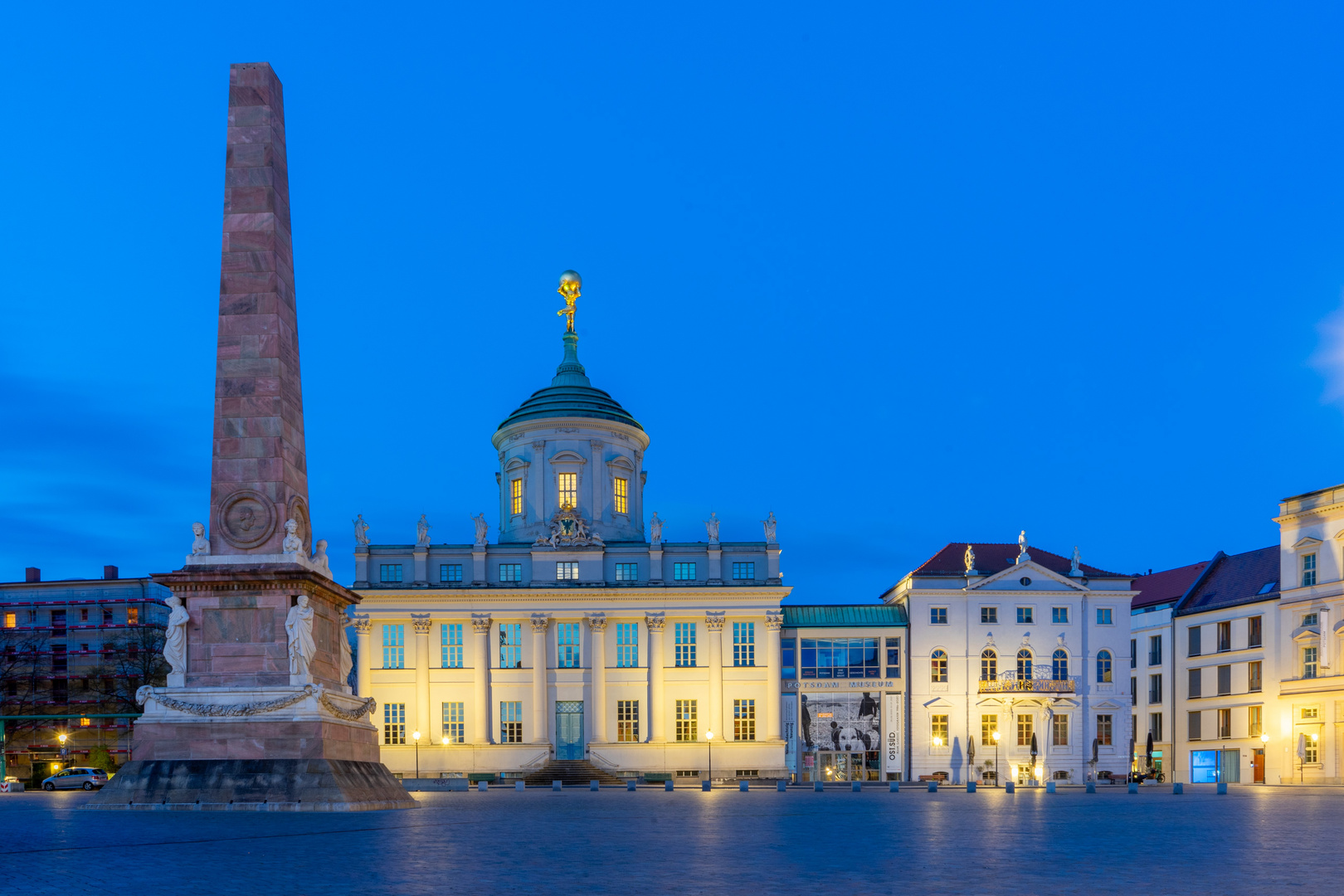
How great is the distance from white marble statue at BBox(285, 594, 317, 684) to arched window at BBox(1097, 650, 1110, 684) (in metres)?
63.0

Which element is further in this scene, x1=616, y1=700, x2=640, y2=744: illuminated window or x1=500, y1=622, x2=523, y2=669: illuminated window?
x1=500, y1=622, x2=523, y2=669: illuminated window

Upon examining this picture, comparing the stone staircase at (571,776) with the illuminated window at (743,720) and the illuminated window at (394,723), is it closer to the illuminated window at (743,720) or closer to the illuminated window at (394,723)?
the illuminated window at (743,720)

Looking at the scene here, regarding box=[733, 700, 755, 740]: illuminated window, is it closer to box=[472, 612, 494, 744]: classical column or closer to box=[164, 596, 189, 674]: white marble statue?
box=[472, 612, 494, 744]: classical column

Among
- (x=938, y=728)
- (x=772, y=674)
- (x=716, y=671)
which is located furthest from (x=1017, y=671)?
(x=716, y=671)

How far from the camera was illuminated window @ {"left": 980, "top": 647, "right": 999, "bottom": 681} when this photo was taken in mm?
80062

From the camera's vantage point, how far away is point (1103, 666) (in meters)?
81.2

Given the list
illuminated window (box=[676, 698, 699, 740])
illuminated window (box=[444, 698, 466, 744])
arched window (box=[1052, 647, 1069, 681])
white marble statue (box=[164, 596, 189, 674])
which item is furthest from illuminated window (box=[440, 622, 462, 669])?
Result: white marble statue (box=[164, 596, 189, 674])

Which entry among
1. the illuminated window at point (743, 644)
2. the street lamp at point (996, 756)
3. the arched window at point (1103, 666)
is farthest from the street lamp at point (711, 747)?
the arched window at point (1103, 666)

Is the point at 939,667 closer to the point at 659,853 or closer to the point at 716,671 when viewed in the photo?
the point at 716,671

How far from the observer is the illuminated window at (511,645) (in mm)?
80062

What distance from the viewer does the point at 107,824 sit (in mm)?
22641

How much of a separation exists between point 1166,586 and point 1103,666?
13.7 metres

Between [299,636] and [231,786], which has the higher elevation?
[299,636]

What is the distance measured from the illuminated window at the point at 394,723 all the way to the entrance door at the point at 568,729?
9248 mm
